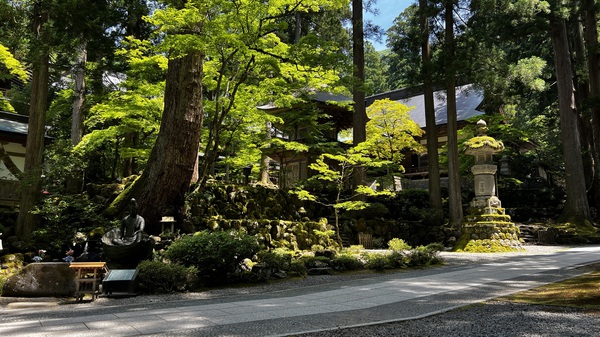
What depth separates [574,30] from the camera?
882 inches

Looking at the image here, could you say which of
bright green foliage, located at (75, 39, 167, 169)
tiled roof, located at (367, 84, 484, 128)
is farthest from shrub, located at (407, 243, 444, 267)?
tiled roof, located at (367, 84, 484, 128)

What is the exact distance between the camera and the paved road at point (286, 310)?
4.38m

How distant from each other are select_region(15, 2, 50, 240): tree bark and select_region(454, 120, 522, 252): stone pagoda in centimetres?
1393

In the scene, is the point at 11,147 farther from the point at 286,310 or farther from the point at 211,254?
the point at 286,310

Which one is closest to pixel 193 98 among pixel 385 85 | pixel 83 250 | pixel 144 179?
pixel 144 179

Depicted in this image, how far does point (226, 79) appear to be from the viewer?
1366 centimetres

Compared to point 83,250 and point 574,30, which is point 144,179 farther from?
point 574,30

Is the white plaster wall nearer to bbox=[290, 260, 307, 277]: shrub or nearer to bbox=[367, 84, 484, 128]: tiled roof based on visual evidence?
bbox=[290, 260, 307, 277]: shrub

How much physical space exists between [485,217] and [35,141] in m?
14.9

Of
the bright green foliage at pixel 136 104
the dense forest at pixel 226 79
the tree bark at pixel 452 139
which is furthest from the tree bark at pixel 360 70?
the bright green foliage at pixel 136 104

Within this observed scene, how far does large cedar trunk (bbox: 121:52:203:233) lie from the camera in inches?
427

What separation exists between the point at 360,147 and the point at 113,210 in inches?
331

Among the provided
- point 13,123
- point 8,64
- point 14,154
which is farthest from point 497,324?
point 13,123

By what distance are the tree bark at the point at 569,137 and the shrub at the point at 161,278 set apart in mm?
18550
